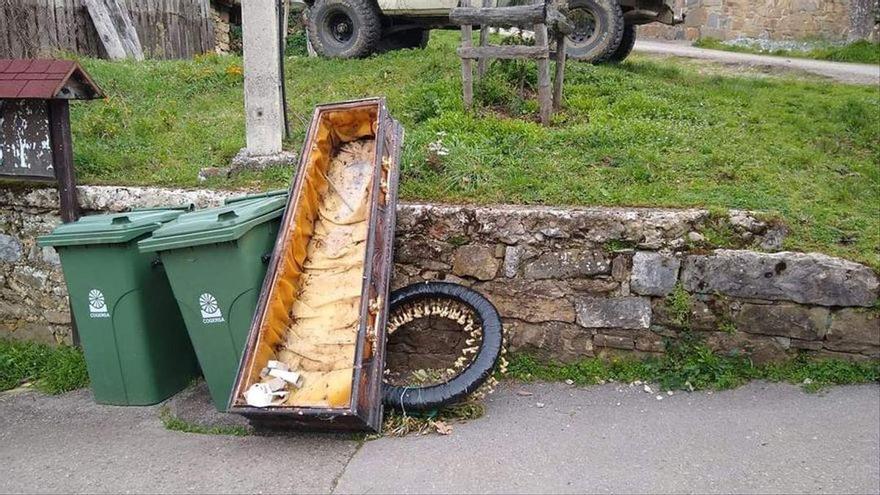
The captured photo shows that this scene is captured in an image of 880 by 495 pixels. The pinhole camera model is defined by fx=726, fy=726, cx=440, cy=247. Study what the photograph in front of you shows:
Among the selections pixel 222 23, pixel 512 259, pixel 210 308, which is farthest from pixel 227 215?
pixel 222 23

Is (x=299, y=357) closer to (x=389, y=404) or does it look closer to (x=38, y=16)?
(x=389, y=404)

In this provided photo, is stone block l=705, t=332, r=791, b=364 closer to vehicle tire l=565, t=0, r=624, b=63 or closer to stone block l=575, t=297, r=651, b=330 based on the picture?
stone block l=575, t=297, r=651, b=330

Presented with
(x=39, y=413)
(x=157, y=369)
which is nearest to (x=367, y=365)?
(x=157, y=369)

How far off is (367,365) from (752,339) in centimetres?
250

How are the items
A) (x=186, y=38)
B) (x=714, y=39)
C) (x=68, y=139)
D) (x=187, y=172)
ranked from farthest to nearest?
(x=714, y=39)
(x=186, y=38)
(x=187, y=172)
(x=68, y=139)

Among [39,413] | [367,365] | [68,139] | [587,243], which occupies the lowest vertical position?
[39,413]

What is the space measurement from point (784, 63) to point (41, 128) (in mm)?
10650

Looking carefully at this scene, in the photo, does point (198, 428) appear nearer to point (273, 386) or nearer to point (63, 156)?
point (273, 386)

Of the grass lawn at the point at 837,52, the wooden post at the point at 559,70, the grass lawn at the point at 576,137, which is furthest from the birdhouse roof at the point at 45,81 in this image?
the grass lawn at the point at 837,52

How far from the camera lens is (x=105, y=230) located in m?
4.43

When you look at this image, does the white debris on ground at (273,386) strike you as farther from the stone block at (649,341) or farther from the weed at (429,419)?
the stone block at (649,341)

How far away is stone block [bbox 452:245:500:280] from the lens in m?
4.95

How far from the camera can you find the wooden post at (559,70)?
A: 7.16 metres

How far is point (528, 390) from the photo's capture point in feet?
15.5
